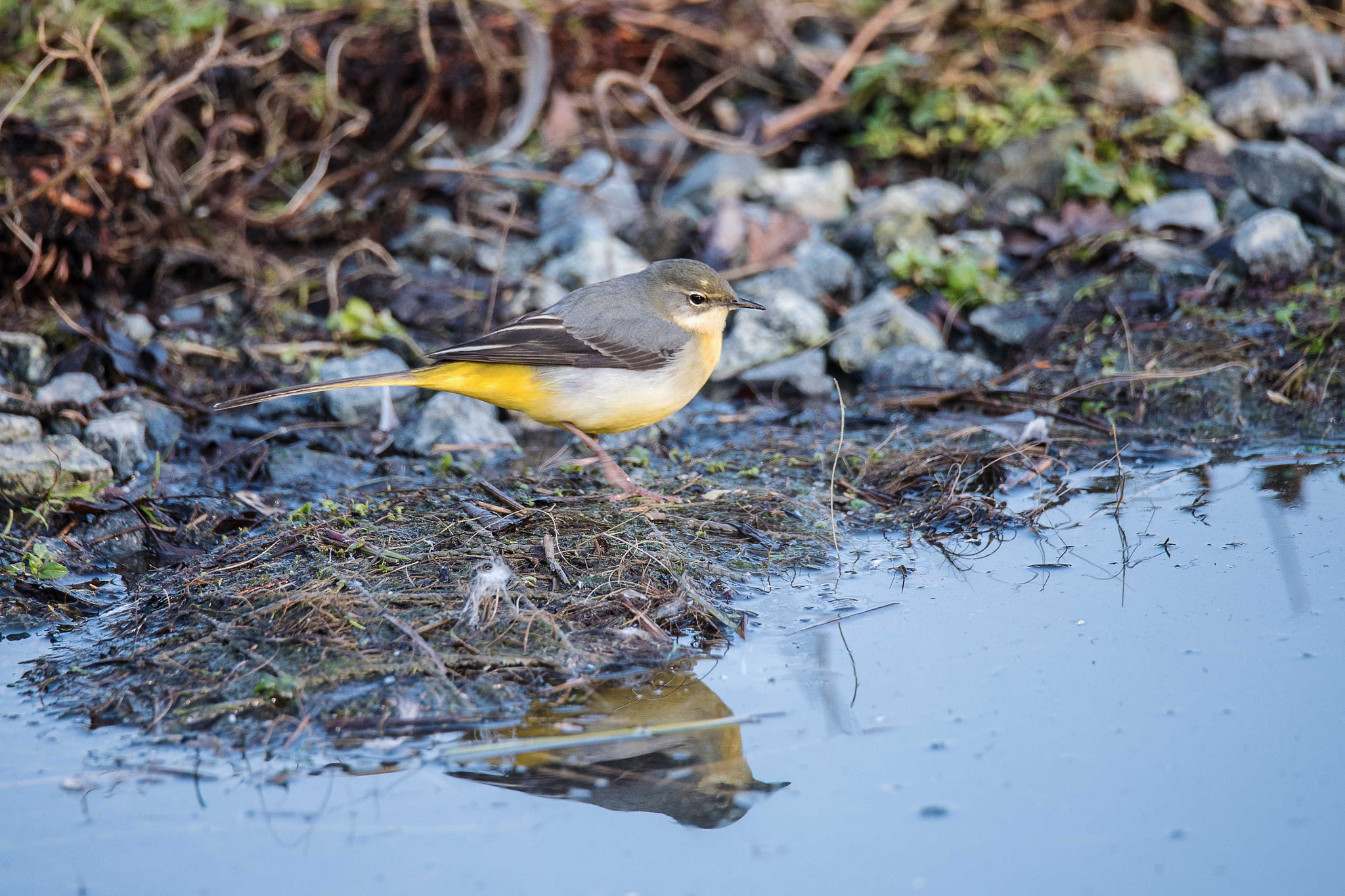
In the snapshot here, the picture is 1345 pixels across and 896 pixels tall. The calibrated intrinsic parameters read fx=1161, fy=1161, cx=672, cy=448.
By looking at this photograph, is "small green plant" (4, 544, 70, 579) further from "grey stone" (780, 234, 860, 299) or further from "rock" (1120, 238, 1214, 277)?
"rock" (1120, 238, 1214, 277)

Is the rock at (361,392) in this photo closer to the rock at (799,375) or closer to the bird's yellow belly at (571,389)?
the bird's yellow belly at (571,389)

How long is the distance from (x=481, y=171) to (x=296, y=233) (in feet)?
4.76

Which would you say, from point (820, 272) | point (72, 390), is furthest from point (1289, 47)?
point (72, 390)

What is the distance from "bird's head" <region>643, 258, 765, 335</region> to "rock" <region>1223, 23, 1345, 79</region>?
21.0 ft

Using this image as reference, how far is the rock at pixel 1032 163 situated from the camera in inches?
364

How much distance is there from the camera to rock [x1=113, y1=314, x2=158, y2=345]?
7488mm

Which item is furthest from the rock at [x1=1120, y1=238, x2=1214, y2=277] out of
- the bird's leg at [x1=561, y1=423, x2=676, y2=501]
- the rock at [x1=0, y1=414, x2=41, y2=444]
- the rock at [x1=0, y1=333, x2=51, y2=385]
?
the rock at [x1=0, y1=333, x2=51, y2=385]

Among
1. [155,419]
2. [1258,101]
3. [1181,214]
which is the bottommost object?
[155,419]

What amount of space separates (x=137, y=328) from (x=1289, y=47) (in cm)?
955

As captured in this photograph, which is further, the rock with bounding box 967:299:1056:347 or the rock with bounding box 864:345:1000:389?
the rock with bounding box 967:299:1056:347

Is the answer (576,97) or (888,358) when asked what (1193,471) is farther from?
(576,97)

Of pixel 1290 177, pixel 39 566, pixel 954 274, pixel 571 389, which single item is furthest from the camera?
pixel 1290 177

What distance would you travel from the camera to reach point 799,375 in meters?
7.61

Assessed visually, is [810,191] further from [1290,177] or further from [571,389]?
[571,389]
